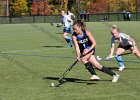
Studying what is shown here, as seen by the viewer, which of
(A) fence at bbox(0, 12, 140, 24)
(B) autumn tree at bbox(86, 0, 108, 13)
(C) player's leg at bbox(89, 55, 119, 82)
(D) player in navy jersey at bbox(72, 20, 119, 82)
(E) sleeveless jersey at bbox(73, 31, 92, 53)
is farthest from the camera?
(B) autumn tree at bbox(86, 0, 108, 13)

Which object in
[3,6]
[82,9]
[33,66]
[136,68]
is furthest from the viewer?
[3,6]

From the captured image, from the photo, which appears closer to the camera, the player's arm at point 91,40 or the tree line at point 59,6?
the player's arm at point 91,40

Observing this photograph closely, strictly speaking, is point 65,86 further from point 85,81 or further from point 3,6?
point 3,6

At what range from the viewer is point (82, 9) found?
73938 millimetres

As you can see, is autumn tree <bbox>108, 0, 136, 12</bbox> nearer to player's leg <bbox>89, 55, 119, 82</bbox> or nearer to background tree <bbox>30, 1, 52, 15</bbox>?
background tree <bbox>30, 1, 52, 15</bbox>

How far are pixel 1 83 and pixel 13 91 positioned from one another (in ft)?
4.45

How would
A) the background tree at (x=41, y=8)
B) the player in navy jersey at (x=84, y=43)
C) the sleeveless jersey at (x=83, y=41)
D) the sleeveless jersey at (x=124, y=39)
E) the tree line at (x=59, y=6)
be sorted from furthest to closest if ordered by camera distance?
1. the background tree at (x=41, y=8)
2. the tree line at (x=59, y=6)
3. the sleeveless jersey at (x=124, y=39)
4. the sleeveless jersey at (x=83, y=41)
5. the player in navy jersey at (x=84, y=43)

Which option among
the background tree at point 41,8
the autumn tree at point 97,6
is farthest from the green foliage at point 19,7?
the autumn tree at point 97,6

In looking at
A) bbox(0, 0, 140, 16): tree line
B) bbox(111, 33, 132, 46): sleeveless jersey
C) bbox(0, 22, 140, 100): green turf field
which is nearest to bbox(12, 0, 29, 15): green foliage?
bbox(0, 0, 140, 16): tree line

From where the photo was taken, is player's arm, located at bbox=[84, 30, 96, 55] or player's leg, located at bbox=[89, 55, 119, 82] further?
player's leg, located at bbox=[89, 55, 119, 82]

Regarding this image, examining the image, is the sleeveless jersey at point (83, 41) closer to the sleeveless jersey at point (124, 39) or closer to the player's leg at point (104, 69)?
the player's leg at point (104, 69)

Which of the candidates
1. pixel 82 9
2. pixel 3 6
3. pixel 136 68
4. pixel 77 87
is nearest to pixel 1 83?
pixel 77 87

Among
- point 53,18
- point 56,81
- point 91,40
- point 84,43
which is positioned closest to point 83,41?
point 84,43

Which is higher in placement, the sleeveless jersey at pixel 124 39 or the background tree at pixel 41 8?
the sleeveless jersey at pixel 124 39
